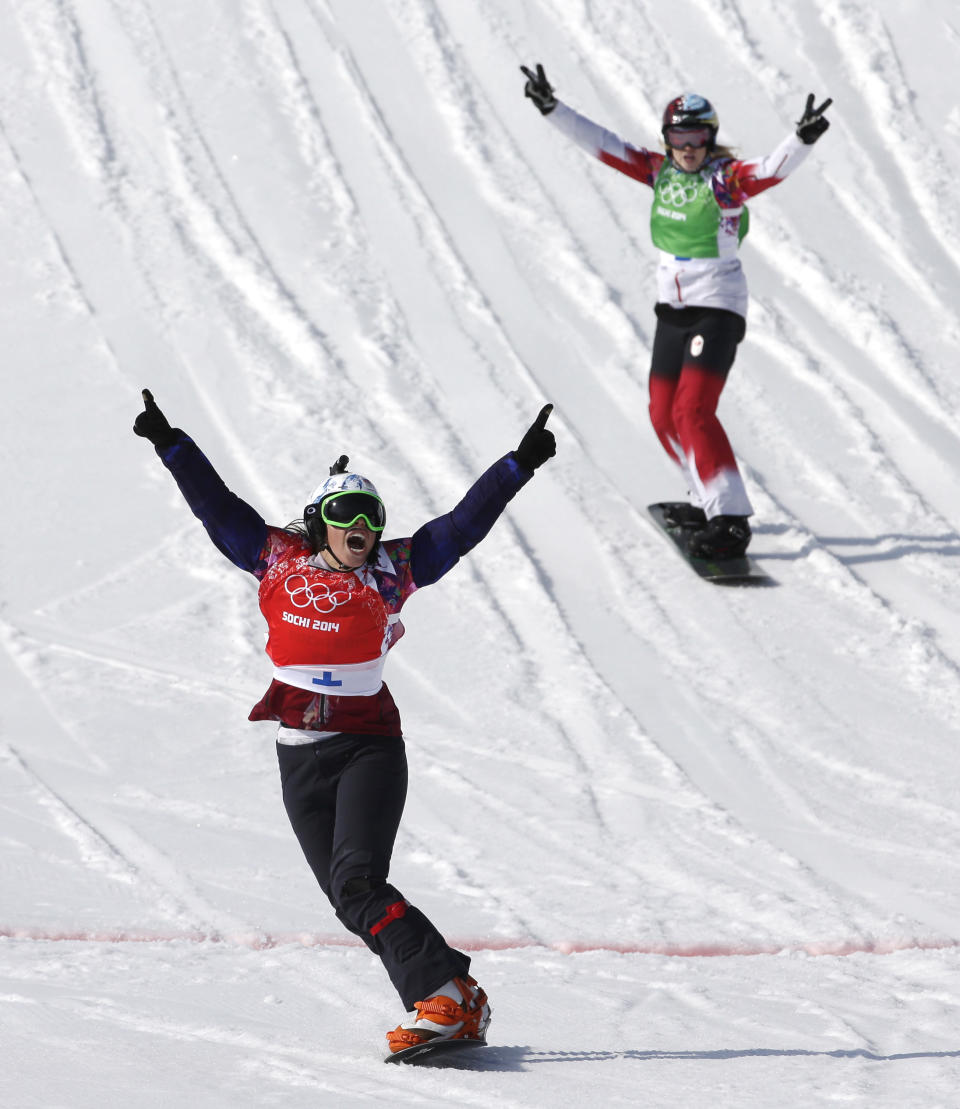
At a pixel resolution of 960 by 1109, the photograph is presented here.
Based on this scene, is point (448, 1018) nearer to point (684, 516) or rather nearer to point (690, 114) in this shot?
point (684, 516)

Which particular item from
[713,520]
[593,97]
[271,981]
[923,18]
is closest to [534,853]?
[271,981]

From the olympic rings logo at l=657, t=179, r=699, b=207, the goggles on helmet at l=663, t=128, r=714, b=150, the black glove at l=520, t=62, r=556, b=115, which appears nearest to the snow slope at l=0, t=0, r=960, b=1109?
the olympic rings logo at l=657, t=179, r=699, b=207

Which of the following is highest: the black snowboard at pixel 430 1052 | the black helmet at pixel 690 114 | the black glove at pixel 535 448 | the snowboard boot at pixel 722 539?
the black helmet at pixel 690 114

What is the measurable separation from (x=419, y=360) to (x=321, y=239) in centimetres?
156

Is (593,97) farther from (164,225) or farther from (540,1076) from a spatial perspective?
(540,1076)

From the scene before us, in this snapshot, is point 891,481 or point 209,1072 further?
point 891,481

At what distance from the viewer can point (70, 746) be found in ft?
21.6

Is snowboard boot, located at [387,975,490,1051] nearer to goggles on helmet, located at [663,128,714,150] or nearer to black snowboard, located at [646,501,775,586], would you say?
black snowboard, located at [646,501,775,586]

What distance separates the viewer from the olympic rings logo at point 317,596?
170 inches

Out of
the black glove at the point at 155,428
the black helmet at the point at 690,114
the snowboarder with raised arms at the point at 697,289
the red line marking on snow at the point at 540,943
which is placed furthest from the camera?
the snowboarder with raised arms at the point at 697,289

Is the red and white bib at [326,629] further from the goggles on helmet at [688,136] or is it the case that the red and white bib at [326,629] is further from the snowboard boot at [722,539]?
the goggles on helmet at [688,136]

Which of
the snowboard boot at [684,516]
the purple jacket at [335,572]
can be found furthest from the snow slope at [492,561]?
the purple jacket at [335,572]

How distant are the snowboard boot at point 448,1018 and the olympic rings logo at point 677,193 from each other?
17.2 ft

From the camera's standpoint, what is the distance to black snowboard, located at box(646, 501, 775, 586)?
841 cm
